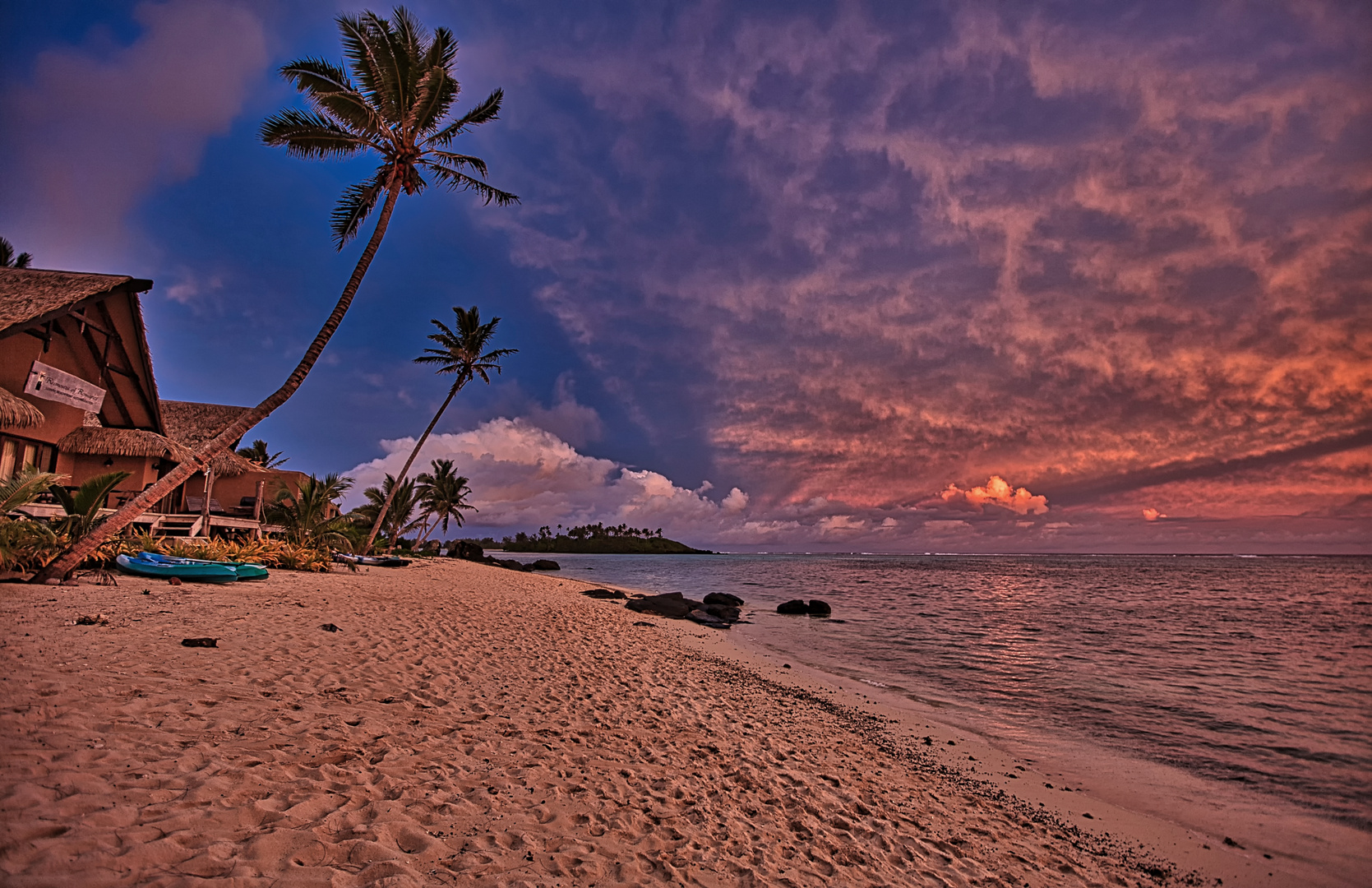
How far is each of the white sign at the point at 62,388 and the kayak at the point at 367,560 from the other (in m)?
9.43

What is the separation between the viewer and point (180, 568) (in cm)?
1166

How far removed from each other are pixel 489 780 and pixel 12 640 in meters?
5.71

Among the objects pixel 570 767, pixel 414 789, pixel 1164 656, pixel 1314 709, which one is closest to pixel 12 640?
pixel 414 789

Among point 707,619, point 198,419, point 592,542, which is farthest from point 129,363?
point 592,542

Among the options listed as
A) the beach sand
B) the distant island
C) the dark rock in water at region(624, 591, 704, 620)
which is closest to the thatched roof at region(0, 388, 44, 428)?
the beach sand

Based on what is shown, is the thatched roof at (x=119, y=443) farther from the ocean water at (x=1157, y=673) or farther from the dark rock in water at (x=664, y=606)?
the ocean water at (x=1157, y=673)

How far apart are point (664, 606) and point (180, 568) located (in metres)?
13.0

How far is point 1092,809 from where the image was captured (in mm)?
5727

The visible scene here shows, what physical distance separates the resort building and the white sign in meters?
0.02

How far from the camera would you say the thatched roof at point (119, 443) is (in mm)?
17562

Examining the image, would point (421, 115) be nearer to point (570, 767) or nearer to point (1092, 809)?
point (570, 767)

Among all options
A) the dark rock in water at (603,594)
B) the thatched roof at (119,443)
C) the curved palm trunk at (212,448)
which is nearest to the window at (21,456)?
the thatched roof at (119,443)

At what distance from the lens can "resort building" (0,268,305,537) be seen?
40.5 feet

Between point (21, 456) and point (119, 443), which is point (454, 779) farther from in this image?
point (119, 443)
